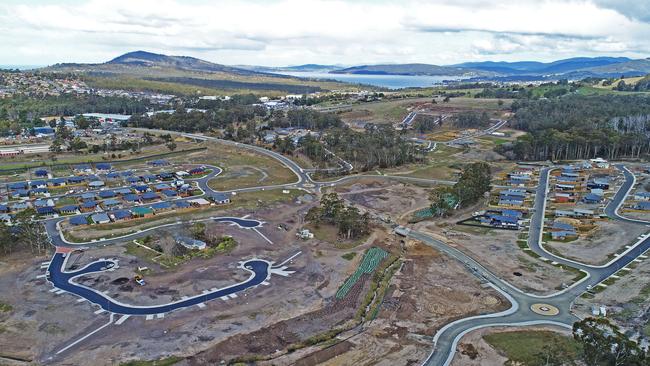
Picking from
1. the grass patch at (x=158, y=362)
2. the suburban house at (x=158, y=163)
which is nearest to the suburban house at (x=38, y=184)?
the suburban house at (x=158, y=163)

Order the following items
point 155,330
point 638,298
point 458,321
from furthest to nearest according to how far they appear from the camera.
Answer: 1. point 638,298
2. point 458,321
3. point 155,330

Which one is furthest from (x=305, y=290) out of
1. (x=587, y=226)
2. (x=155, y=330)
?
(x=587, y=226)

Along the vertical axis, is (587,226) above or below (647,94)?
below

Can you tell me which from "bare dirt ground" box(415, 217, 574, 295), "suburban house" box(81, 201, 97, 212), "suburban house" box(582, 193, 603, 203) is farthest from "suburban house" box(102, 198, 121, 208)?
"suburban house" box(582, 193, 603, 203)

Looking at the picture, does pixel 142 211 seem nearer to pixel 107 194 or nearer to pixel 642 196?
pixel 107 194

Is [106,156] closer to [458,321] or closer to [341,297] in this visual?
[341,297]

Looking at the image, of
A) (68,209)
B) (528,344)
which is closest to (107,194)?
(68,209)
